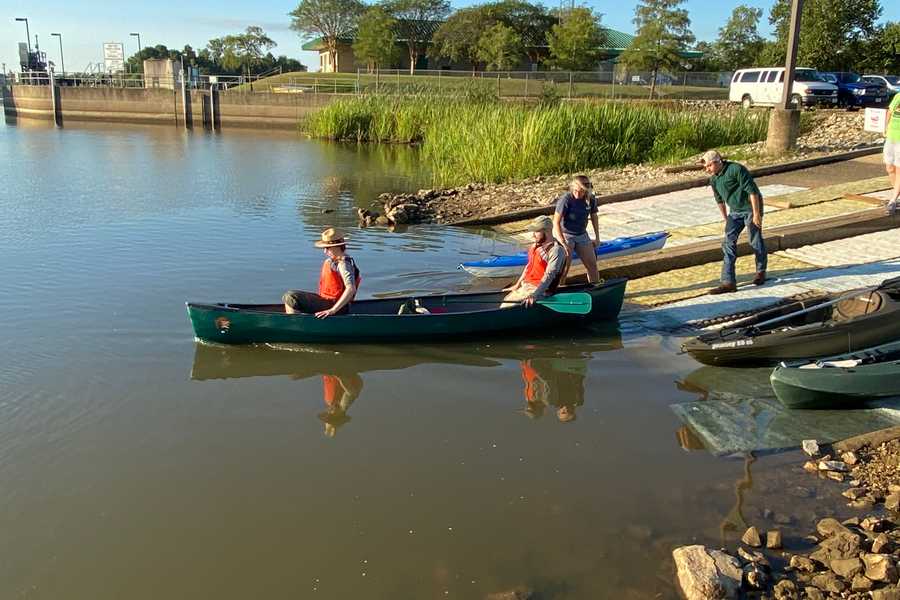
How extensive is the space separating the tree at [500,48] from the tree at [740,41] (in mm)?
16193

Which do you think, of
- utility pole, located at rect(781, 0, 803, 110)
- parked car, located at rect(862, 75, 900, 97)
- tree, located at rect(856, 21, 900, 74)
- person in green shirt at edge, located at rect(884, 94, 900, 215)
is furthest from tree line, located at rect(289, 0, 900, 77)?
person in green shirt at edge, located at rect(884, 94, 900, 215)

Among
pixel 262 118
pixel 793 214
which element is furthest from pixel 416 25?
pixel 793 214

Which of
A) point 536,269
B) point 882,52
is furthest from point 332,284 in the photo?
point 882,52

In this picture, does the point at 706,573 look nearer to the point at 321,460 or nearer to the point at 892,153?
the point at 321,460

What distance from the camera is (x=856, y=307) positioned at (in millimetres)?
8398

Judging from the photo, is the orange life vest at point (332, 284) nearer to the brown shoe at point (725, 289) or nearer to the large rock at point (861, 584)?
the brown shoe at point (725, 289)

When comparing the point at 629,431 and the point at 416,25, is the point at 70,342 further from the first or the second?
the point at 416,25

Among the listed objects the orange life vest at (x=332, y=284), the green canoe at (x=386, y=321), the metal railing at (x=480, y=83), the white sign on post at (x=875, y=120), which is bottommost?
the green canoe at (x=386, y=321)

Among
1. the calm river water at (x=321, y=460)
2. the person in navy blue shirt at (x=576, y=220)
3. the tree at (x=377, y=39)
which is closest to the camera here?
the calm river water at (x=321, y=460)

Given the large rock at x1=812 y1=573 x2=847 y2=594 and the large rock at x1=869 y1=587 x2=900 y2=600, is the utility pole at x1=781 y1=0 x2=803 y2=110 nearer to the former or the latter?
the large rock at x1=812 y1=573 x2=847 y2=594

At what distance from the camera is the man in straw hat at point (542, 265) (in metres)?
9.40

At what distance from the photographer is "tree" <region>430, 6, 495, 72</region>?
65.4 meters

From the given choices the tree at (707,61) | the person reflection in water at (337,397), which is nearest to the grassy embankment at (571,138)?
the person reflection in water at (337,397)

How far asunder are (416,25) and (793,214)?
6339 centimetres
